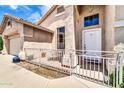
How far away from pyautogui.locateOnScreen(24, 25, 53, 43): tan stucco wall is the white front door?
4.56 metres

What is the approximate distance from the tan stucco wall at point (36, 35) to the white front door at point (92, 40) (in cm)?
456

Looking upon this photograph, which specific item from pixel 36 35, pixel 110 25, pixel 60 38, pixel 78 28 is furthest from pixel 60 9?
pixel 110 25

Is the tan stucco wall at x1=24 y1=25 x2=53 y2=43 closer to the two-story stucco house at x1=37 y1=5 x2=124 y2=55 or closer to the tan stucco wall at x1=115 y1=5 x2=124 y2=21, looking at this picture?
the two-story stucco house at x1=37 y1=5 x2=124 y2=55

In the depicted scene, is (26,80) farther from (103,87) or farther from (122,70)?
(122,70)

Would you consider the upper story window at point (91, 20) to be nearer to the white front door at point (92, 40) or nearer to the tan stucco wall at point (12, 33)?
the white front door at point (92, 40)

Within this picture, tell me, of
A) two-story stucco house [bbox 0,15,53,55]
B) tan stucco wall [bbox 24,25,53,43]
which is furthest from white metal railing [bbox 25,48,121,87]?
tan stucco wall [bbox 24,25,53,43]

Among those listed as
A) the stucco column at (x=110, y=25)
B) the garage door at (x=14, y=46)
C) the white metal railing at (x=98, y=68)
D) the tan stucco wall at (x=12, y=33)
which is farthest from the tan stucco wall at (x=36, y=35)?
the stucco column at (x=110, y=25)

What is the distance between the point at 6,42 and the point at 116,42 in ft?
39.0

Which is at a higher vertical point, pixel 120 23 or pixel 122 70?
pixel 120 23

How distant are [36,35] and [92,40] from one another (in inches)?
208

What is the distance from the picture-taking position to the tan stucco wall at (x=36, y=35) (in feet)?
34.7
